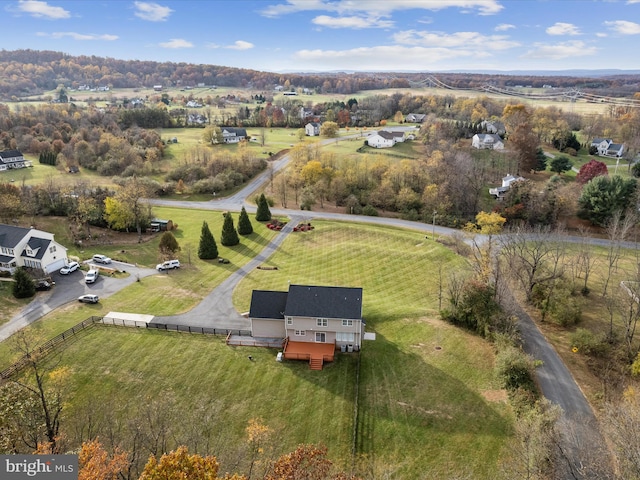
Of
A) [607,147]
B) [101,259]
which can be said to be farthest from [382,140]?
[101,259]

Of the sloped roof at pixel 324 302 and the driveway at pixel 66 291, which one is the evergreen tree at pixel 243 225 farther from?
the sloped roof at pixel 324 302

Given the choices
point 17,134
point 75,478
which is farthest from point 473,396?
point 17,134

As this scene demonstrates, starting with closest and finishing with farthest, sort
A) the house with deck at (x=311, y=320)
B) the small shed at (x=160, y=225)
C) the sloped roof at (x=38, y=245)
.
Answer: the house with deck at (x=311, y=320) < the sloped roof at (x=38, y=245) < the small shed at (x=160, y=225)

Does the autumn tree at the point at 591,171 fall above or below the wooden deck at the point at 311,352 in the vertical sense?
above

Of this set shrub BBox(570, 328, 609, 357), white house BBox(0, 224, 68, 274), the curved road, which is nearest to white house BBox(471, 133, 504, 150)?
the curved road

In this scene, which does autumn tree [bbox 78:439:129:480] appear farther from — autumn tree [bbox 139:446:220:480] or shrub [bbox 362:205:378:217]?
shrub [bbox 362:205:378:217]

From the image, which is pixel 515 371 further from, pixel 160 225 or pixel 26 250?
pixel 160 225

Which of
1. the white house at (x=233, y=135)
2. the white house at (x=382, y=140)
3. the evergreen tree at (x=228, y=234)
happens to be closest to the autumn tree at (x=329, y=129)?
the white house at (x=382, y=140)
